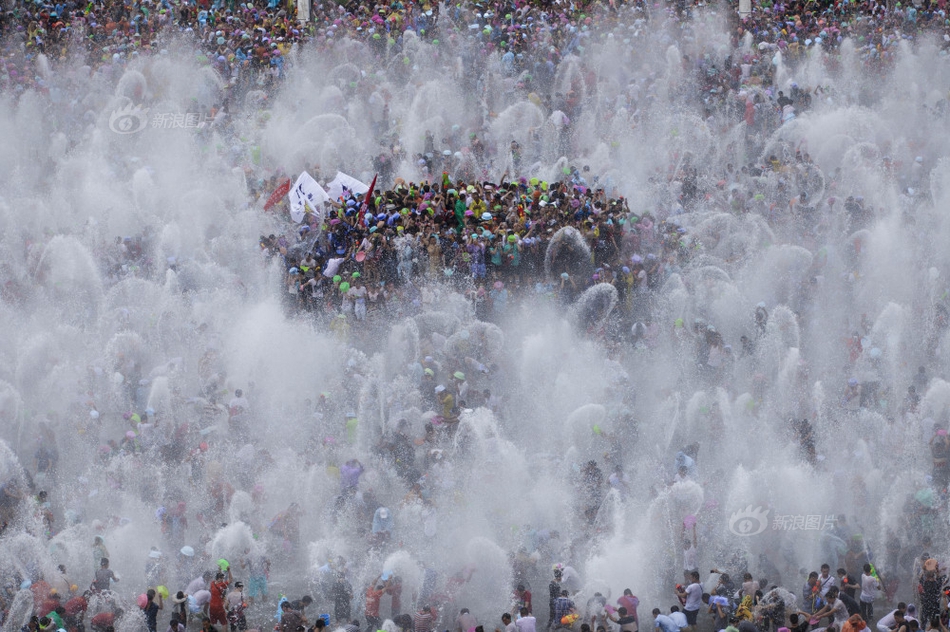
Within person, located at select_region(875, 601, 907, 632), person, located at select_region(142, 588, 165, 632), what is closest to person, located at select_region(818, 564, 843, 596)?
person, located at select_region(875, 601, 907, 632)

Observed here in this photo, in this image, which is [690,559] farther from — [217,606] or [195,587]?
[195,587]

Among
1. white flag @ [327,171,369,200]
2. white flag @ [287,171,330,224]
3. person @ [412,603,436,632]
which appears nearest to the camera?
person @ [412,603,436,632]

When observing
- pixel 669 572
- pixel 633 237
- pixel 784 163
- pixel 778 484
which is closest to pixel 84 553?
pixel 669 572

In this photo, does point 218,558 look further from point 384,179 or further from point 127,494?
point 384,179

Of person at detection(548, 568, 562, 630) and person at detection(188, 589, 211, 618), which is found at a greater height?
person at detection(188, 589, 211, 618)

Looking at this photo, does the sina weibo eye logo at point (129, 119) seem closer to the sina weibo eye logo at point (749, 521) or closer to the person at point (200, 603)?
the person at point (200, 603)

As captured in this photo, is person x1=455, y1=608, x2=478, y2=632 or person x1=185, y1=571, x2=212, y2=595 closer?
person x1=455, y1=608, x2=478, y2=632

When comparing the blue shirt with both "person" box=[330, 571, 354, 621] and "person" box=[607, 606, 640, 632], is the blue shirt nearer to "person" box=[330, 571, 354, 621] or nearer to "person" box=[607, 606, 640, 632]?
"person" box=[607, 606, 640, 632]
